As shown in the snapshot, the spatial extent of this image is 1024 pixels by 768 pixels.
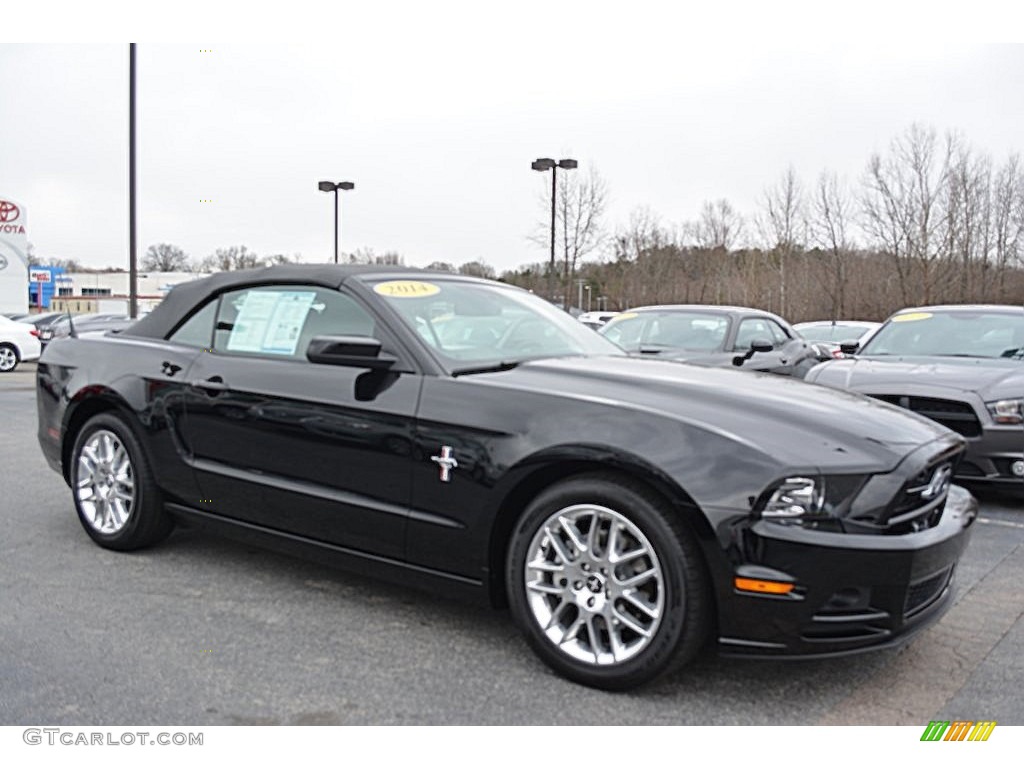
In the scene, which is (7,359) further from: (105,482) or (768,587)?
(768,587)

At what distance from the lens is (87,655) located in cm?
336

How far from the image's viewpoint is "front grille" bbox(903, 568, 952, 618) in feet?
9.70

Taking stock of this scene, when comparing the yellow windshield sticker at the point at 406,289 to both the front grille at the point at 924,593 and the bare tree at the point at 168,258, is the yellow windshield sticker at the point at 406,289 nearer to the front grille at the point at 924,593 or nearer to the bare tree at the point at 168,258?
the front grille at the point at 924,593

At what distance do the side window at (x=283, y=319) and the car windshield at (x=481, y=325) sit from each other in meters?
0.18

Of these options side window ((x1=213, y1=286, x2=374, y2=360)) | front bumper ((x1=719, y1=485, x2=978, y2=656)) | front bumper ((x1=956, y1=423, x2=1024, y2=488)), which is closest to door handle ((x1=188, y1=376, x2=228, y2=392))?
side window ((x1=213, y1=286, x2=374, y2=360))

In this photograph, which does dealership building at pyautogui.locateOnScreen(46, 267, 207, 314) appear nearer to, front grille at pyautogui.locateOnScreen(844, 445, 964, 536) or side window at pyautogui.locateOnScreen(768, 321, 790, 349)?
side window at pyautogui.locateOnScreen(768, 321, 790, 349)

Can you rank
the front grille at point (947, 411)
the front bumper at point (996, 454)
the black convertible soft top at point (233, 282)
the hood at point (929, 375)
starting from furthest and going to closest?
the hood at point (929, 375), the front grille at point (947, 411), the front bumper at point (996, 454), the black convertible soft top at point (233, 282)

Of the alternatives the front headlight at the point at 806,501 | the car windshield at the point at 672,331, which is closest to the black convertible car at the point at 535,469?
the front headlight at the point at 806,501

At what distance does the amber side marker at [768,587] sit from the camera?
2.83 metres

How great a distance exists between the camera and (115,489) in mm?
4695

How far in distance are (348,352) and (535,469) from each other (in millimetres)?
892

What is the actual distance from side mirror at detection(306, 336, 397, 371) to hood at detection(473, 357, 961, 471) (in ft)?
1.46

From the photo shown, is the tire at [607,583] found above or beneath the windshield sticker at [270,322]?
beneath
